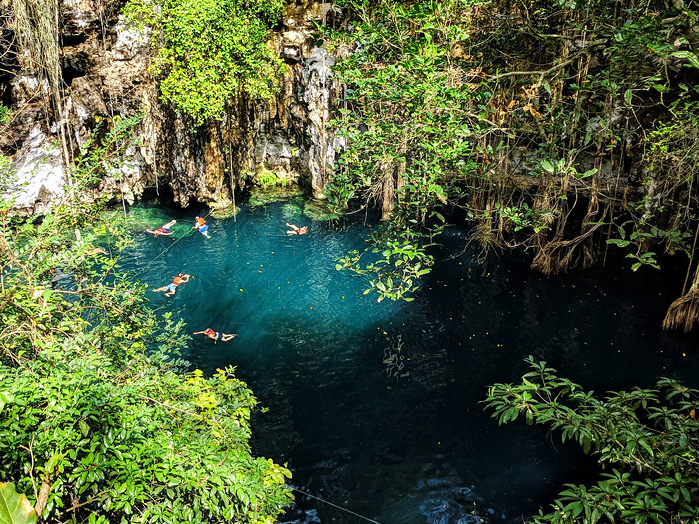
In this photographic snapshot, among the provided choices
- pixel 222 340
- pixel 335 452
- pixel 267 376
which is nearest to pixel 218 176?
pixel 222 340

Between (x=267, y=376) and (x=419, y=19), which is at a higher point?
(x=419, y=19)

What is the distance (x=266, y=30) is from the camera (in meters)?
11.6

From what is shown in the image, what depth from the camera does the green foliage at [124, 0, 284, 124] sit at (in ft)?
34.0

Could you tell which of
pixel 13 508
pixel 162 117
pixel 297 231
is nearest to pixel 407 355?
pixel 297 231

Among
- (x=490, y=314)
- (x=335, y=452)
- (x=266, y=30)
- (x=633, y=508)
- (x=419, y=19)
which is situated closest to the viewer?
(x=633, y=508)

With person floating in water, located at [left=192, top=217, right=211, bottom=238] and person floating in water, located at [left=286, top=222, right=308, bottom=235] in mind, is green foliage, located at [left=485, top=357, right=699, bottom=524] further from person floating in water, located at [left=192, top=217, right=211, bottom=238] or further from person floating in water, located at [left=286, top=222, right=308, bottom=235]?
person floating in water, located at [left=192, top=217, right=211, bottom=238]

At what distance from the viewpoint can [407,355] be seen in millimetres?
7379

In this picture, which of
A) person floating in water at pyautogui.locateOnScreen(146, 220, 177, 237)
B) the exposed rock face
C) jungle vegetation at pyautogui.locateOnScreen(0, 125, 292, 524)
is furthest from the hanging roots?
person floating in water at pyautogui.locateOnScreen(146, 220, 177, 237)

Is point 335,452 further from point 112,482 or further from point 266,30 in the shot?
point 266,30

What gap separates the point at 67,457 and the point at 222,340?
18.4 feet

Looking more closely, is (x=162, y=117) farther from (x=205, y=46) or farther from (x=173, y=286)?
(x=173, y=286)

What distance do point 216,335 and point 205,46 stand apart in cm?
708

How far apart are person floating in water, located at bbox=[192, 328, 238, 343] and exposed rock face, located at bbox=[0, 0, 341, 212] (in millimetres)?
4808

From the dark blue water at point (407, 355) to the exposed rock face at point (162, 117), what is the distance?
2317mm
